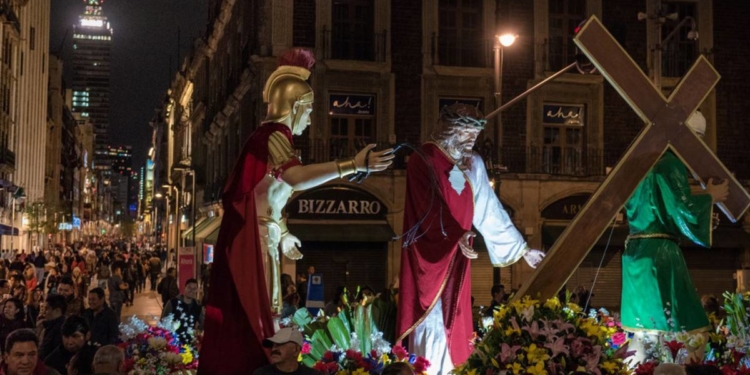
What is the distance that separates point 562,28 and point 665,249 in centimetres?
2218

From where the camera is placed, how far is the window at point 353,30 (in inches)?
1031

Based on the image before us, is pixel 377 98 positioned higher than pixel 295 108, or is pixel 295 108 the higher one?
pixel 377 98

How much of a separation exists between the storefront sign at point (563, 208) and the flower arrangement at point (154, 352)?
2094cm

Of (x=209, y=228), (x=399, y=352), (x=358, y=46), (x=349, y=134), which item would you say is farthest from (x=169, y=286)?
(x=399, y=352)

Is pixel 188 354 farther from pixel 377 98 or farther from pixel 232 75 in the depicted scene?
pixel 232 75

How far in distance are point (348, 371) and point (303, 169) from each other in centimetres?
132

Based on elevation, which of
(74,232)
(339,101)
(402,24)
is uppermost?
(402,24)

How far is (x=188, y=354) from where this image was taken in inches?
273

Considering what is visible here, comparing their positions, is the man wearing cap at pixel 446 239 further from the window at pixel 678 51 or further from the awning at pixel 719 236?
the window at pixel 678 51

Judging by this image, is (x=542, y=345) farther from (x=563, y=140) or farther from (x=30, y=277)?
(x=563, y=140)

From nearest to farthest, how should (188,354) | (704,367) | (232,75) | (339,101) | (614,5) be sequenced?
(704,367) → (188,354) → (339,101) → (614,5) → (232,75)

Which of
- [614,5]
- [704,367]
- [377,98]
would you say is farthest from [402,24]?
[704,367]

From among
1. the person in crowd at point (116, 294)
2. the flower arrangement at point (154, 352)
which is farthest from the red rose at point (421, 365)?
the person in crowd at point (116, 294)

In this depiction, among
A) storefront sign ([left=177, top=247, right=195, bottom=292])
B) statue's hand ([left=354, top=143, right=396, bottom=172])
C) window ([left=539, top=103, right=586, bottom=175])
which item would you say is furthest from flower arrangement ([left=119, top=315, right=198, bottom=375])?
window ([left=539, top=103, right=586, bottom=175])
